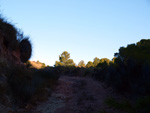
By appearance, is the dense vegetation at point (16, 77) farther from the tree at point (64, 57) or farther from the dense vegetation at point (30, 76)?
the tree at point (64, 57)

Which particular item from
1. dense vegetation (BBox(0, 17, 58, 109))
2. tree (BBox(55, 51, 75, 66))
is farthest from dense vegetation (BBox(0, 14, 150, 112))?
tree (BBox(55, 51, 75, 66))

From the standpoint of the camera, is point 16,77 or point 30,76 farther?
point 30,76

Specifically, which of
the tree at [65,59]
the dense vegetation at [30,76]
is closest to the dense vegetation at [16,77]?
the dense vegetation at [30,76]

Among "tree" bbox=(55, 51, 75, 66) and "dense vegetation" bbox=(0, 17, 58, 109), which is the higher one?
"tree" bbox=(55, 51, 75, 66)

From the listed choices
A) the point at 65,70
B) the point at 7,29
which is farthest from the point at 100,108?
the point at 65,70

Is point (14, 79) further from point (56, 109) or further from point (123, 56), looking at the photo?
point (123, 56)

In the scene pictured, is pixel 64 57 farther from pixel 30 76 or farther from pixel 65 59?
pixel 30 76

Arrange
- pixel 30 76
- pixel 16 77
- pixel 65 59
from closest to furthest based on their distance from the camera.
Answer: pixel 16 77
pixel 30 76
pixel 65 59

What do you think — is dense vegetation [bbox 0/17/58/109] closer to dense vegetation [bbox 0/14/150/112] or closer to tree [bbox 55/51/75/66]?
dense vegetation [bbox 0/14/150/112]

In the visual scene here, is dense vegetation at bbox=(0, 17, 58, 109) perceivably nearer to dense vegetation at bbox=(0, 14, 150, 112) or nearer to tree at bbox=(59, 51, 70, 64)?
dense vegetation at bbox=(0, 14, 150, 112)

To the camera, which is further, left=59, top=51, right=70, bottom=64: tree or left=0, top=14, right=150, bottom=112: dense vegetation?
left=59, top=51, right=70, bottom=64: tree

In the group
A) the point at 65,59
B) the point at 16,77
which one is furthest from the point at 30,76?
the point at 65,59

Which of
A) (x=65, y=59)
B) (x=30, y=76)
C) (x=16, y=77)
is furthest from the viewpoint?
(x=65, y=59)

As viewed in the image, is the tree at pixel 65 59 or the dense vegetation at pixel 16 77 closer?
the dense vegetation at pixel 16 77
